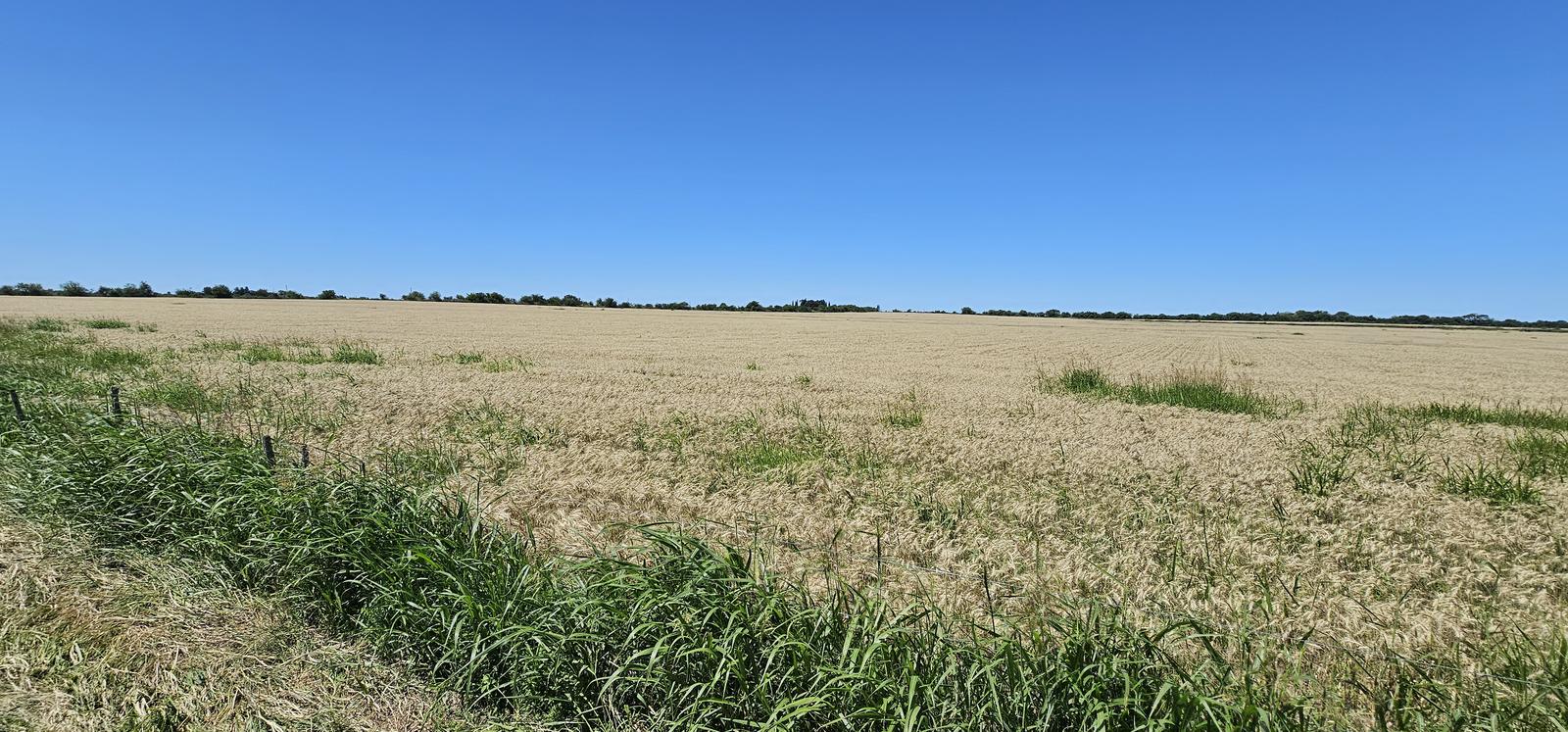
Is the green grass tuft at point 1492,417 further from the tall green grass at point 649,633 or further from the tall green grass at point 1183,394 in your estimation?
the tall green grass at point 649,633

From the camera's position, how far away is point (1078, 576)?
170 inches

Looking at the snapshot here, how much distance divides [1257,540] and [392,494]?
6.51 metres

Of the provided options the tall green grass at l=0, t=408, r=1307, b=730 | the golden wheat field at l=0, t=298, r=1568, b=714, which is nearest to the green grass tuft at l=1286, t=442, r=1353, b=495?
the golden wheat field at l=0, t=298, r=1568, b=714

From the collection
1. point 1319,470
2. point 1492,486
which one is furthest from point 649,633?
point 1492,486

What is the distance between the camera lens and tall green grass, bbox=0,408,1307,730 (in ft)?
9.30

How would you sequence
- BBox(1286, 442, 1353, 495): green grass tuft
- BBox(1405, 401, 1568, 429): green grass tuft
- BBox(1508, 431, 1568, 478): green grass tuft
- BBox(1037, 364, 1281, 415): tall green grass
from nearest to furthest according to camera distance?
BBox(1286, 442, 1353, 495): green grass tuft, BBox(1508, 431, 1568, 478): green grass tuft, BBox(1405, 401, 1568, 429): green grass tuft, BBox(1037, 364, 1281, 415): tall green grass

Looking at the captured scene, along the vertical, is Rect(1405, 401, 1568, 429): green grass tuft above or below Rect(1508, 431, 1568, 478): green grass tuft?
below

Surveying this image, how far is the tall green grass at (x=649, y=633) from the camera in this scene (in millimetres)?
2836

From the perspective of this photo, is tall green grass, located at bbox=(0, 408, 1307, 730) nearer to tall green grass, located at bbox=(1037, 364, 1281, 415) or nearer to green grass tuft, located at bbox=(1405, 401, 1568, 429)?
tall green grass, located at bbox=(1037, 364, 1281, 415)

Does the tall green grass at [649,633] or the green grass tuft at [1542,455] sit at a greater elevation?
the green grass tuft at [1542,455]

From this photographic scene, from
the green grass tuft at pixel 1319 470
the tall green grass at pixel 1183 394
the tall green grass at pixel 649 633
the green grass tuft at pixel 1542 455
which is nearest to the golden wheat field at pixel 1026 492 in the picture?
the green grass tuft at pixel 1319 470

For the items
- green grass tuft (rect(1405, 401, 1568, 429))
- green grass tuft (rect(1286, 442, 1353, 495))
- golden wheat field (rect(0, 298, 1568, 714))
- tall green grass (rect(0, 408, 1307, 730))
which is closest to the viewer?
tall green grass (rect(0, 408, 1307, 730))

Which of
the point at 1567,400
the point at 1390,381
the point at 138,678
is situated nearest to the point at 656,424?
the point at 138,678

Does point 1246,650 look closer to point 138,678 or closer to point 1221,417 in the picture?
point 138,678
